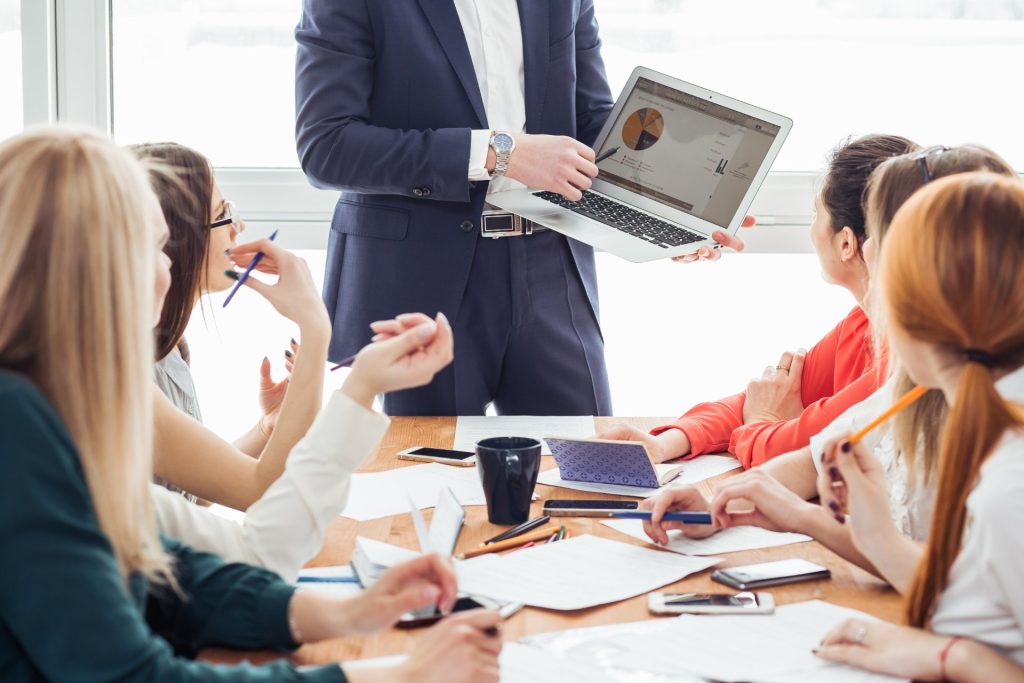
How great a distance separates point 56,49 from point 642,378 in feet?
6.52

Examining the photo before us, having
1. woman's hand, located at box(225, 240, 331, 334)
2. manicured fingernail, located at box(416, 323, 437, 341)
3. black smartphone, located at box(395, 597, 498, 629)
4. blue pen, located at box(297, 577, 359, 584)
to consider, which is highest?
manicured fingernail, located at box(416, 323, 437, 341)

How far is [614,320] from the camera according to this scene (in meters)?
3.17

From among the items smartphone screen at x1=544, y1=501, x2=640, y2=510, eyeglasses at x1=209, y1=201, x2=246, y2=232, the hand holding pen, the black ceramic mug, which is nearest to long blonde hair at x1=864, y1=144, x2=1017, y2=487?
smartphone screen at x1=544, y1=501, x2=640, y2=510

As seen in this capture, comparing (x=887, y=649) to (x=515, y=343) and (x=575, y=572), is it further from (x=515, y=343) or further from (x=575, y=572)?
(x=515, y=343)

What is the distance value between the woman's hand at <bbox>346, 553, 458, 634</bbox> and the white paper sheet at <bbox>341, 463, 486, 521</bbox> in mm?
397

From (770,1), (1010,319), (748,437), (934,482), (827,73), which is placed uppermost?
(770,1)

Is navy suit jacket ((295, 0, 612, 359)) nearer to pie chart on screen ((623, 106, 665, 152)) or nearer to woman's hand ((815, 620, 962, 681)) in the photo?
pie chart on screen ((623, 106, 665, 152))

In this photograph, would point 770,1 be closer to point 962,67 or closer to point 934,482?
point 962,67

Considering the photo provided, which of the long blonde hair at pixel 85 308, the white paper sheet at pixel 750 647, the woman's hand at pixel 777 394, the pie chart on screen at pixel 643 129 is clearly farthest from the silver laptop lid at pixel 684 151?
the long blonde hair at pixel 85 308

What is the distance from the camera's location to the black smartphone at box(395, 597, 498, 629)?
102cm

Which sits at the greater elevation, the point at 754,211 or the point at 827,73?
the point at 827,73

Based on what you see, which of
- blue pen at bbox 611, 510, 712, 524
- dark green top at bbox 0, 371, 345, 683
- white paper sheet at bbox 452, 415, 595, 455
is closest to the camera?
dark green top at bbox 0, 371, 345, 683

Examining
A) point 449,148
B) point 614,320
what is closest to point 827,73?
point 614,320

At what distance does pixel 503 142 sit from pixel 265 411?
69cm
